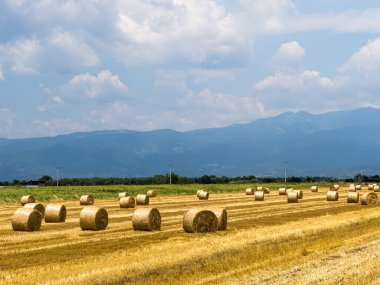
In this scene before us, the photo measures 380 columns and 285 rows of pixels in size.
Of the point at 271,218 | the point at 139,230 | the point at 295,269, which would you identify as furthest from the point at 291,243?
the point at 271,218

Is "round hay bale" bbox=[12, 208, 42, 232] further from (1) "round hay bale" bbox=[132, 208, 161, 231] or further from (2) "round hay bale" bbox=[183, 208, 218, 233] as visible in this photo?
(2) "round hay bale" bbox=[183, 208, 218, 233]

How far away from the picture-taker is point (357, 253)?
20.2 m

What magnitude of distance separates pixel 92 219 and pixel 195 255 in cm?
968

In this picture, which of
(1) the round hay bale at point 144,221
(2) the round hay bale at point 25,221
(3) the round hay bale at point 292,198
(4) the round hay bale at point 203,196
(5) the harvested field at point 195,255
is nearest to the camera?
(5) the harvested field at point 195,255

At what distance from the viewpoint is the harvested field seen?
16.0m

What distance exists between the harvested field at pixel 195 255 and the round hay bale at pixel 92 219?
0.42m

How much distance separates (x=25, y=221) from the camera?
27.7 m

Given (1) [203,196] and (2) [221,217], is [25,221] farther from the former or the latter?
(1) [203,196]

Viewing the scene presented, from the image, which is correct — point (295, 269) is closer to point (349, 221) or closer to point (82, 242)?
point (82, 242)

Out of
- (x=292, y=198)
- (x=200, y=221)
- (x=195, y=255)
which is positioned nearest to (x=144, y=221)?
(x=200, y=221)

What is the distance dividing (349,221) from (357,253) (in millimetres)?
10728

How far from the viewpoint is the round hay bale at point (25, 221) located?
90.9 feet

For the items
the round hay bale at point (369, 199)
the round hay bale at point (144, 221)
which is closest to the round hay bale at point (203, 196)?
the round hay bale at point (369, 199)

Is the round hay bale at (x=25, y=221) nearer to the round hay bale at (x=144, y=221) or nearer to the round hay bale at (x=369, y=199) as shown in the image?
the round hay bale at (x=144, y=221)
